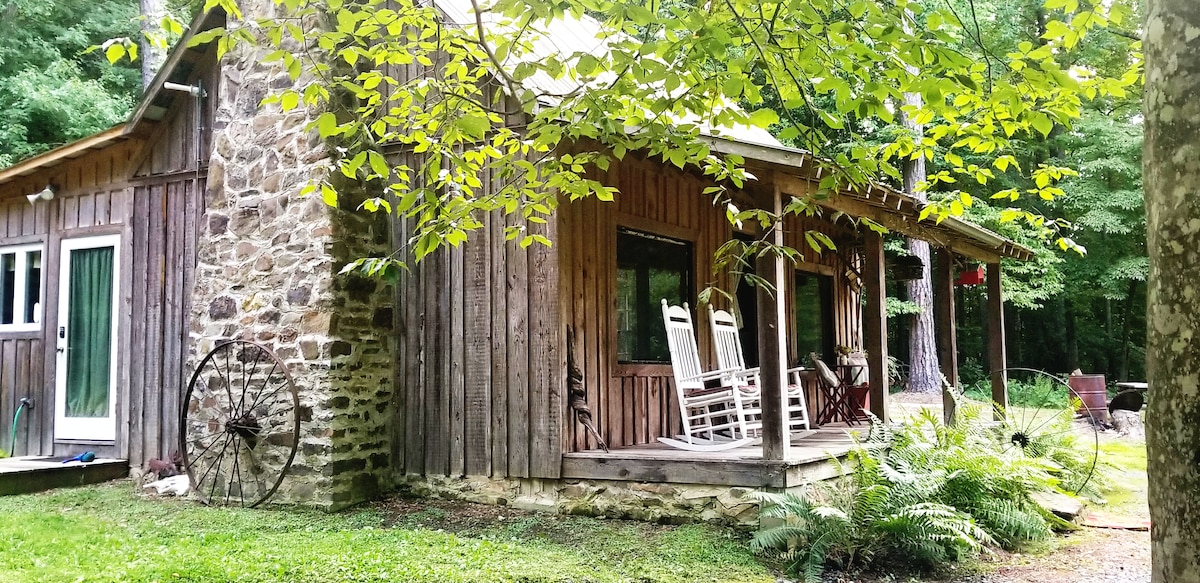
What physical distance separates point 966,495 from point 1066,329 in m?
17.1

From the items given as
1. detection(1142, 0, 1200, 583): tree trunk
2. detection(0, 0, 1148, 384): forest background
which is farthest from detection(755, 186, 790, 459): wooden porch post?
detection(0, 0, 1148, 384): forest background

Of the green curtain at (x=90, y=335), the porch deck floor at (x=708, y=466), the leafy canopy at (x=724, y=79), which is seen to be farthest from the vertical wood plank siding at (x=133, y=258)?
the leafy canopy at (x=724, y=79)

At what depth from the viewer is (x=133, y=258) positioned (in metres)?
8.09

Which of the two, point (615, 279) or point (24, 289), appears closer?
point (615, 279)

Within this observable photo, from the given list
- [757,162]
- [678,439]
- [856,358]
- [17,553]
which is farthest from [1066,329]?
[17,553]

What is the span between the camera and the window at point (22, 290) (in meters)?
8.49

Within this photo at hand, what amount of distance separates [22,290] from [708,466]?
692cm

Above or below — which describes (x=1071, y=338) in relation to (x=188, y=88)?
below

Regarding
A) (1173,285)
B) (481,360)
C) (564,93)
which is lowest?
(481,360)

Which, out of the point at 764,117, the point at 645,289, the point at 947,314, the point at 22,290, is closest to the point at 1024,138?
the point at 947,314

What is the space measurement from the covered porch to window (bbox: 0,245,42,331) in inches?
218

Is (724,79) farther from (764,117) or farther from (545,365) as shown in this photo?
(545,365)

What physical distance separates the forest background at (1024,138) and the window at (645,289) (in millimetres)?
6029

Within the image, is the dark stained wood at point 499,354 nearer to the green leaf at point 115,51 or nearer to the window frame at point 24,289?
the green leaf at point 115,51
